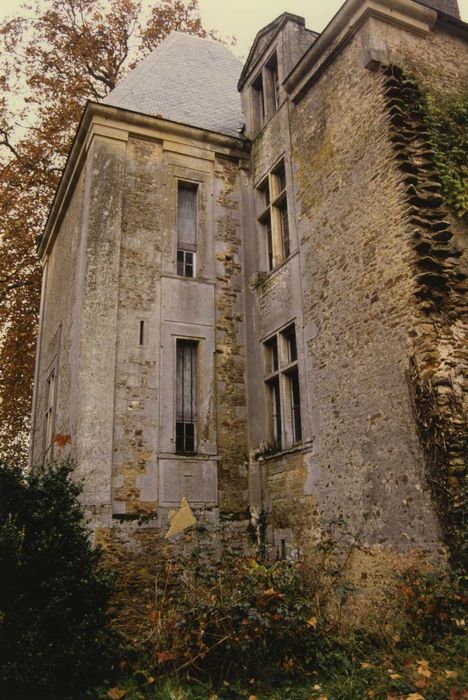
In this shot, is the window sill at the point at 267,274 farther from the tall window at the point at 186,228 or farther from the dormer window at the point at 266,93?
the dormer window at the point at 266,93

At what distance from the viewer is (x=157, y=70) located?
14555mm

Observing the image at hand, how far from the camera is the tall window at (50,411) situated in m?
12.4

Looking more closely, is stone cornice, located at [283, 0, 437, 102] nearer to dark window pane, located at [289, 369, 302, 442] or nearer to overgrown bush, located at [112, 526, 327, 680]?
dark window pane, located at [289, 369, 302, 442]

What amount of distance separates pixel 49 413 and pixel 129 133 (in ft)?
19.7

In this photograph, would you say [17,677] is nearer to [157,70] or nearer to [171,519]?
[171,519]

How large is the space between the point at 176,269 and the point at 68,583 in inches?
272

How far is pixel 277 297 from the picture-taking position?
11.2 meters

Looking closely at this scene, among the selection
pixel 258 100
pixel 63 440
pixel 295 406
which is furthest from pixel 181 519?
pixel 258 100

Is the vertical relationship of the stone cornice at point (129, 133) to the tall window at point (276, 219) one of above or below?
above

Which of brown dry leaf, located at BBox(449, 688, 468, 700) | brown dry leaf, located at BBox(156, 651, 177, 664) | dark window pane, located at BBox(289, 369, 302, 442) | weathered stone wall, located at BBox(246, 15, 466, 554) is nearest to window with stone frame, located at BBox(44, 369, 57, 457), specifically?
weathered stone wall, located at BBox(246, 15, 466, 554)

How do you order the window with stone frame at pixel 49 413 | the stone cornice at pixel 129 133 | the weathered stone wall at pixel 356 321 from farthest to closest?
the window with stone frame at pixel 49 413, the stone cornice at pixel 129 133, the weathered stone wall at pixel 356 321

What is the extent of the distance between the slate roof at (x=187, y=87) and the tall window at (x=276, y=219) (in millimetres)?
2070

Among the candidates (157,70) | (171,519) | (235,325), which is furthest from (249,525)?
(157,70)

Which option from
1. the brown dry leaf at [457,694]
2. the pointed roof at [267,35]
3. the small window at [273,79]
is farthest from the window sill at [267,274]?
the brown dry leaf at [457,694]
